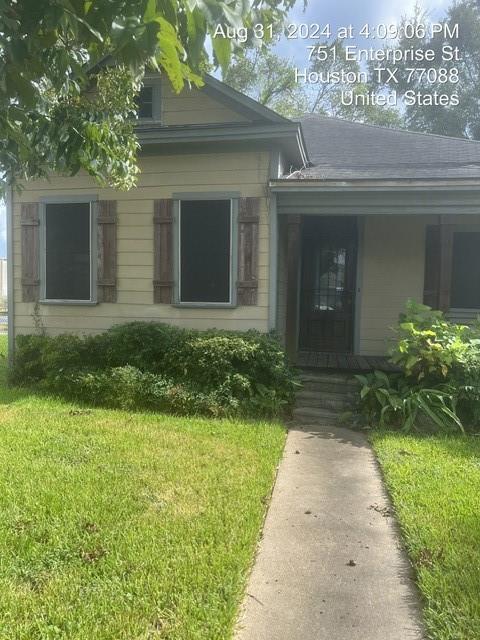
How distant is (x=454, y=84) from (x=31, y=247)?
2121cm

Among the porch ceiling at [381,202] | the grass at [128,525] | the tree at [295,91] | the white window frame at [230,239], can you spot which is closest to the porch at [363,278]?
the porch ceiling at [381,202]

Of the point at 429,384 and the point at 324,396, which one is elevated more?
the point at 429,384

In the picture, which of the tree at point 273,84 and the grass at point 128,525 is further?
the tree at point 273,84

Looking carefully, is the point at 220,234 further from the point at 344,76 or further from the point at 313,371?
the point at 344,76

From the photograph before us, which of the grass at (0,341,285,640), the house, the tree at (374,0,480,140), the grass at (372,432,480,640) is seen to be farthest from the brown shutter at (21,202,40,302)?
the tree at (374,0,480,140)

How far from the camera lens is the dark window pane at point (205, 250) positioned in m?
6.68

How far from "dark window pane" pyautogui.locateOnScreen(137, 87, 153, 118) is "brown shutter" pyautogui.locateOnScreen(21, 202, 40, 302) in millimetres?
2015

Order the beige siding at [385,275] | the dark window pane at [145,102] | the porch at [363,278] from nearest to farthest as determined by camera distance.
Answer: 1. the dark window pane at [145,102]
2. the porch at [363,278]
3. the beige siding at [385,275]

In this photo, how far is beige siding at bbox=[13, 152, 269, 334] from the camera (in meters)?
6.56

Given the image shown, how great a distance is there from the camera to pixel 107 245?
274 inches

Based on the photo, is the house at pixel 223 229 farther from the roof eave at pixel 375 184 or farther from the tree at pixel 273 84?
the tree at pixel 273 84

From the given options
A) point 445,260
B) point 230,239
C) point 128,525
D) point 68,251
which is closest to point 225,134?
point 230,239

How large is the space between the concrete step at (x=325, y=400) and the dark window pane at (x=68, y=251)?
334 cm

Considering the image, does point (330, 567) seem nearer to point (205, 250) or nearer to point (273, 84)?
point (205, 250)
